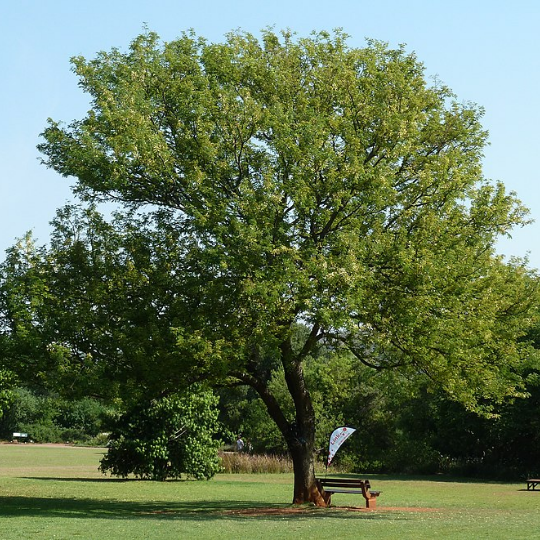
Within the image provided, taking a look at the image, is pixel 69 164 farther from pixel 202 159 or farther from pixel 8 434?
pixel 8 434

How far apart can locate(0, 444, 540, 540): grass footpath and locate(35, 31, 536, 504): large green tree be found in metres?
3.18

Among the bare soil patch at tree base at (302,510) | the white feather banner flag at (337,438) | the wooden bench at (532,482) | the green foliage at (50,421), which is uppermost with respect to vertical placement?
the green foliage at (50,421)

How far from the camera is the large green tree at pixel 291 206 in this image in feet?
66.4

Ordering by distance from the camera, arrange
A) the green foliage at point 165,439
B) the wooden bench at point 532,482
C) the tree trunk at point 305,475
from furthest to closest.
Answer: the green foliage at point 165,439, the wooden bench at point 532,482, the tree trunk at point 305,475

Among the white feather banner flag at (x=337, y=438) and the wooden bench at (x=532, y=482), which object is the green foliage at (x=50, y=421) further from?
the white feather banner flag at (x=337, y=438)

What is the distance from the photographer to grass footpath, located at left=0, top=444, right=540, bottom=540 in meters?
16.2

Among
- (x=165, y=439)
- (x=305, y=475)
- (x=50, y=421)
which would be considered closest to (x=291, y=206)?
(x=305, y=475)

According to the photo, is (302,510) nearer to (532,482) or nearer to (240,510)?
(240,510)

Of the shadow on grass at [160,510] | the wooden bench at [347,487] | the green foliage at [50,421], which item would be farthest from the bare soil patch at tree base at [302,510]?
the green foliage at [50,421]

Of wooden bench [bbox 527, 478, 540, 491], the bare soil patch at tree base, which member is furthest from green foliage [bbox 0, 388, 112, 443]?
the bare soil patch at tree base

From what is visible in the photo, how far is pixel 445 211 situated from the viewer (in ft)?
71.7

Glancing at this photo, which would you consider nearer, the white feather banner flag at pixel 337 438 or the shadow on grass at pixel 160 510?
the shadow on grass at pixel 160 510

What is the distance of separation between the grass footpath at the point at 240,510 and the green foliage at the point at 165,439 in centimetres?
100

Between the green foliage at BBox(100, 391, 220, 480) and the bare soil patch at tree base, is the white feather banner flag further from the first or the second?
the green foliage at BBox(100, 391, 220, 480)
